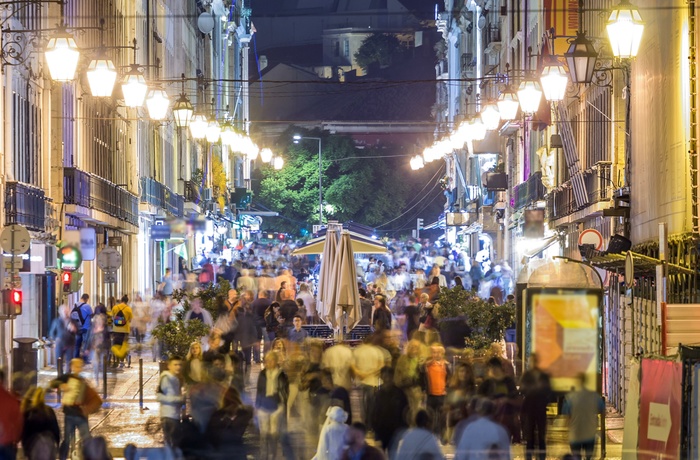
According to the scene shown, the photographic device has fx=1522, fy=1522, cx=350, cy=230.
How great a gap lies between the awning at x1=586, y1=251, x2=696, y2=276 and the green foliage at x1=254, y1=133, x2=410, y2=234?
81236 millimetres

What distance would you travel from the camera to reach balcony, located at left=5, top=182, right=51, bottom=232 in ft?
92.9

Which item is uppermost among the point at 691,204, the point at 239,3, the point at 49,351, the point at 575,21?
the point at 239,3

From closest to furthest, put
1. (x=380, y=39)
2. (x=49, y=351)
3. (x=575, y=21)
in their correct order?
(x=49, y=351), (x=575, y=21), (x=380, y=39)

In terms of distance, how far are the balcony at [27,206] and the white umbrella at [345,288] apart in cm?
610

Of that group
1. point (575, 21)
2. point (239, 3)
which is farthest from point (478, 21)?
point (575, 21)

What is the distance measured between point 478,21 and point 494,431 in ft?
203

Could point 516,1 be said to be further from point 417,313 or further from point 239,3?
point 239,3

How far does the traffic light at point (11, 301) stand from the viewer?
25.0 meters

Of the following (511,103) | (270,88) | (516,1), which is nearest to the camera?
(511,103)

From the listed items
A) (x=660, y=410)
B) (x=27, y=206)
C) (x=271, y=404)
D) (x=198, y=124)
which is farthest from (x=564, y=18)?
(x=660, y=410)

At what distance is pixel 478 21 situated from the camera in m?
72.8

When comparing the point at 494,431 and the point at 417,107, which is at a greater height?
the point at 417,107

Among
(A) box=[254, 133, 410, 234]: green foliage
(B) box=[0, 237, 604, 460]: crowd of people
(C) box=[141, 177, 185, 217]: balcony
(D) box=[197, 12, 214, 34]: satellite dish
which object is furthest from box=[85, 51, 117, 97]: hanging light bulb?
(A) box=[254, 133, 410, 234]: green foliage

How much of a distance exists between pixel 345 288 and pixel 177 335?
6.12 m
